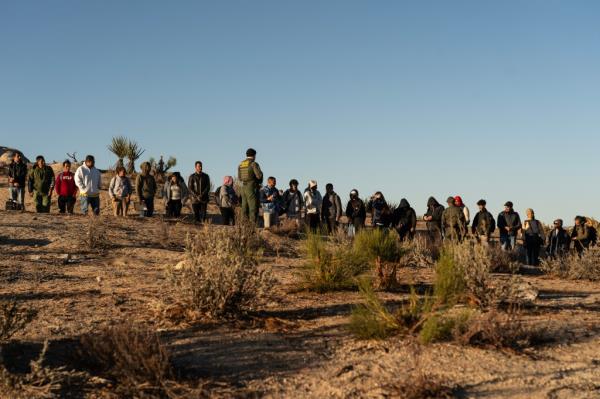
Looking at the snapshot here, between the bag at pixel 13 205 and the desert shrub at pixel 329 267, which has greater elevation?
the bag at pixel 13 205

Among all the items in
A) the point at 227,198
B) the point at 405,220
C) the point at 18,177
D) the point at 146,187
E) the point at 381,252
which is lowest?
the point at 381,252

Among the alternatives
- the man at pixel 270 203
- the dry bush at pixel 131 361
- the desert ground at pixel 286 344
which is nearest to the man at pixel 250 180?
the man at pixel 270 203

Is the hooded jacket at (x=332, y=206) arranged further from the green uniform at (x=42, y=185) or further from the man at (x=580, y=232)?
the green uniform at (x=42, y=185)

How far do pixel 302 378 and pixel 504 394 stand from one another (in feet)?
4.93

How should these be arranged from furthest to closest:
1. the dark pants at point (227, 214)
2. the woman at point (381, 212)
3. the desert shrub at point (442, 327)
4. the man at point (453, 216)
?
1. the dark pants at point (227, 214)
2. the woman at point (381, 212)
3. the man at point (453, 216)
4. the desert shrub at point (442, 327)

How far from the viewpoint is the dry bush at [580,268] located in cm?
1095

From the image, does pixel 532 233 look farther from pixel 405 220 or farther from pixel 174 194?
pixel 174 194

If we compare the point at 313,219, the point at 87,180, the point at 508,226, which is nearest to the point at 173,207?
the point at 87,180

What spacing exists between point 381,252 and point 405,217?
5.85 meters

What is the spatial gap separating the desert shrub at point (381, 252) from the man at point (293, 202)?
23.0ft

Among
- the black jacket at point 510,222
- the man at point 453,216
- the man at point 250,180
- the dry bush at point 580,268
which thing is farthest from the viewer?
the black jacket at point 510,222

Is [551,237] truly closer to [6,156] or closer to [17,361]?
[17,361]

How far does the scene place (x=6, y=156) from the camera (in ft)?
101

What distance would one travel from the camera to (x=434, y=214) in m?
14.7
